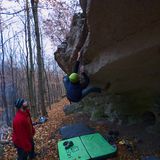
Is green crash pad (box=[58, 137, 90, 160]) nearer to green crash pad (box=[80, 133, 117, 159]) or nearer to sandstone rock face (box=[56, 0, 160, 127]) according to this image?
green crash pad (box=[80, 133, 117, 159])

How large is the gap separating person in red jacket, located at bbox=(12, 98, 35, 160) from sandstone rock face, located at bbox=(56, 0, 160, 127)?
2371 mm

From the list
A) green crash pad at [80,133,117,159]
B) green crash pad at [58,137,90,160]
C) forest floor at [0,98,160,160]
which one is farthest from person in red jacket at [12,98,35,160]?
green crash pad at [80,133,117,159]

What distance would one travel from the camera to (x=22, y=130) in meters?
7.77

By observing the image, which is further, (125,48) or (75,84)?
(75,84)

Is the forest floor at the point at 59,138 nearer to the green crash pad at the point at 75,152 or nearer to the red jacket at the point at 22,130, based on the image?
the green crash pad at the point at 75,152

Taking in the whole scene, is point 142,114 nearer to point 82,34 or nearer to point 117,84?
point 117,84

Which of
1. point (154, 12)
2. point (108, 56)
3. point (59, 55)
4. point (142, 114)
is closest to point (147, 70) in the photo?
point (108, 56)

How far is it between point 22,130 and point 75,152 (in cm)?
168

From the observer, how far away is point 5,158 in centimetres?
893

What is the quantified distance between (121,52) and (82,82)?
340 centimetres

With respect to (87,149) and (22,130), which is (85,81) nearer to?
(87,149)

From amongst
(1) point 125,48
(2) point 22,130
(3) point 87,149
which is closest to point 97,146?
(3) point 87,149

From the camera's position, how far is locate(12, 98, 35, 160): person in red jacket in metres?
7.72

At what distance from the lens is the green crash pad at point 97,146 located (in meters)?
7.70
